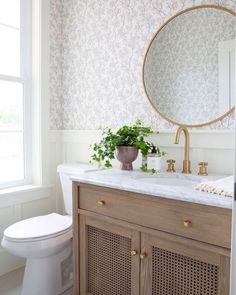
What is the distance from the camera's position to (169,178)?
1.67 meters

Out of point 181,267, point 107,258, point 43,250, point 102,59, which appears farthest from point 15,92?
point 181,267

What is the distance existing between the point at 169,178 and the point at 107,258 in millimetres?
584

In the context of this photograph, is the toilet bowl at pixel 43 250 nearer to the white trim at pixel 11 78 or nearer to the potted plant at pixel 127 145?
the potted plant at pixel 127 145

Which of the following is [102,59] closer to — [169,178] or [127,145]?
[127,145]

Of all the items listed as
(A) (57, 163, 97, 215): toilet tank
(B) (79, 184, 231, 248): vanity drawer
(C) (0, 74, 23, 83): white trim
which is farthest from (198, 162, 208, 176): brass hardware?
(C) (0, 74, 23, 83): white trim

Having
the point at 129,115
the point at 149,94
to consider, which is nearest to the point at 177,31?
the point at 149,94

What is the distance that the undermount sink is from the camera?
5.19 ft

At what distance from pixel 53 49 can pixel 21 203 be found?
1375 millimetres

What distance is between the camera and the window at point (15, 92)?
2.24 metres

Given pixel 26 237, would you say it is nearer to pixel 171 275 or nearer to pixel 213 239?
pixel 171 275

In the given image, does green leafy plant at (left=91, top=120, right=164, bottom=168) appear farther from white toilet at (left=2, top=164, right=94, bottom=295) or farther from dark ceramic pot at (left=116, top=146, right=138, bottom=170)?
white toilet at (left=2, top=164, right=94, bottom=295)

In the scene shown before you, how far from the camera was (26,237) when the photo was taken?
63.9 inches

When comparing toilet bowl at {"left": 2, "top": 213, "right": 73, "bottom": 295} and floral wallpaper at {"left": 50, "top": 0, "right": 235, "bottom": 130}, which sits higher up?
floral wallpaper at {"left": 50, "top": 0, "right": 235, "bottom": 130}

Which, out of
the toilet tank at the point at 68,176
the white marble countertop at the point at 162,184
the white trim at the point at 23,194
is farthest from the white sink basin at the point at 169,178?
the white trim at the point at 23,194
